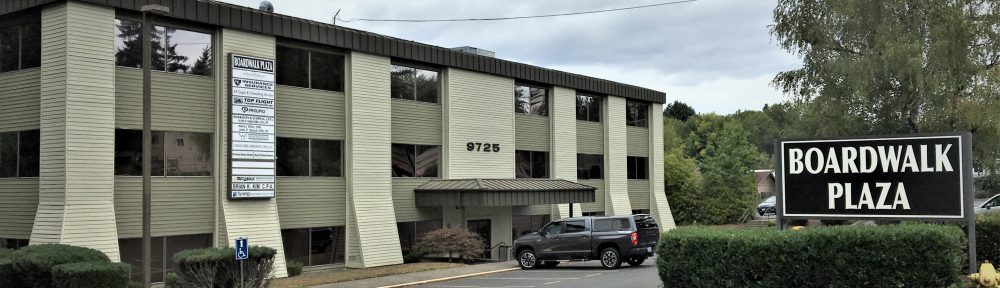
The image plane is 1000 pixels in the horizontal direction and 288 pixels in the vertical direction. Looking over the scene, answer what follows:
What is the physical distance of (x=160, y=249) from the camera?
21500mm

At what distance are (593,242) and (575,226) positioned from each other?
88 cm

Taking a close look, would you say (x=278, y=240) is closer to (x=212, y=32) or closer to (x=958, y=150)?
(x=212, y=32)

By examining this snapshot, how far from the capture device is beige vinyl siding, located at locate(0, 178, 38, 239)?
67.5ft

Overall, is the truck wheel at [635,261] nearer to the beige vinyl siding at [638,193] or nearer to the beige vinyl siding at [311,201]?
the beige vinyl siding at [311,201]

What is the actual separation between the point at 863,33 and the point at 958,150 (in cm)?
1549

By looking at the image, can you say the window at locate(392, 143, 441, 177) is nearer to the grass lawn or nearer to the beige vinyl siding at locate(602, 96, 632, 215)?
the grass lawn

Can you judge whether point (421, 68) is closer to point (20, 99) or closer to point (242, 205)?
point (242, 205)

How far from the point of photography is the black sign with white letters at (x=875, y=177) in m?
12.2

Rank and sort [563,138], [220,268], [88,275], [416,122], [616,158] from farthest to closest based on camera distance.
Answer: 1. [616,158]
2. [563,138]
3. [416,122]
4. [220,268]
5. [88,275]

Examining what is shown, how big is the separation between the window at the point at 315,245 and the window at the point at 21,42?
26.6 feet

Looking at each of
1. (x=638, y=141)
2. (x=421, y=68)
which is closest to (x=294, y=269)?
(x=421, y=68)

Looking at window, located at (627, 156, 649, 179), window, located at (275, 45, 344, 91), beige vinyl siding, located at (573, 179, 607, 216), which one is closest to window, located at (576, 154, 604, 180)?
beige vinyl siding, located at (573, 179, 607, 216)

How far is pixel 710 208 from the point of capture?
51.0 meters

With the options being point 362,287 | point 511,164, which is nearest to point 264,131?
point 362,287
